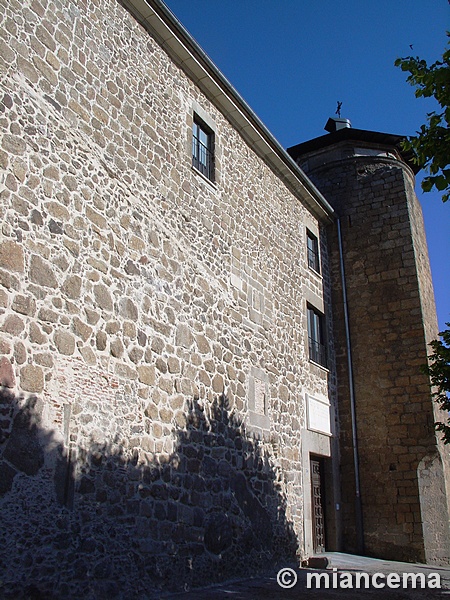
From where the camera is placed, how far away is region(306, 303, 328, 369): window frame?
12172mm

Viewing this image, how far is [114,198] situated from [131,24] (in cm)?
270

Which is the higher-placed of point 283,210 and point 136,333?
point 283,210

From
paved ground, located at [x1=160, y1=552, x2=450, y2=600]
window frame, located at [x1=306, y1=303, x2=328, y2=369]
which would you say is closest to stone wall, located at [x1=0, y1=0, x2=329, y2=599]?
paved ground, located at [x1=160, y1=552, x2=450, y2=600]

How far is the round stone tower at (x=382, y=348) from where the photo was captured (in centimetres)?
1130

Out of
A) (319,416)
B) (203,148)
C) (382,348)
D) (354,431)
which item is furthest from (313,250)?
(203,148)

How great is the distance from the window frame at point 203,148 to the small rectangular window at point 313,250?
4025 millimetres

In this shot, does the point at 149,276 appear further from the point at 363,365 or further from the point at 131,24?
the point at 363,365

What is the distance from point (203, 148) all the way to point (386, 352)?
19.3 feet

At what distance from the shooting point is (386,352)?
491 inches

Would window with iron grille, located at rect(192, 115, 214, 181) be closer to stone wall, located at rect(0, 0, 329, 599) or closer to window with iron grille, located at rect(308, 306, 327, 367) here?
stone wall, located at rect(0, 0, 329, 599)

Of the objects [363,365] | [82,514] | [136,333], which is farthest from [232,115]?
[82,514]

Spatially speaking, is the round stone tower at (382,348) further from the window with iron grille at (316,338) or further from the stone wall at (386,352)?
the window with iron grille at (316,338)

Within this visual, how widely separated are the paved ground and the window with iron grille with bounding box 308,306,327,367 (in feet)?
13.1

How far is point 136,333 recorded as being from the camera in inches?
268
